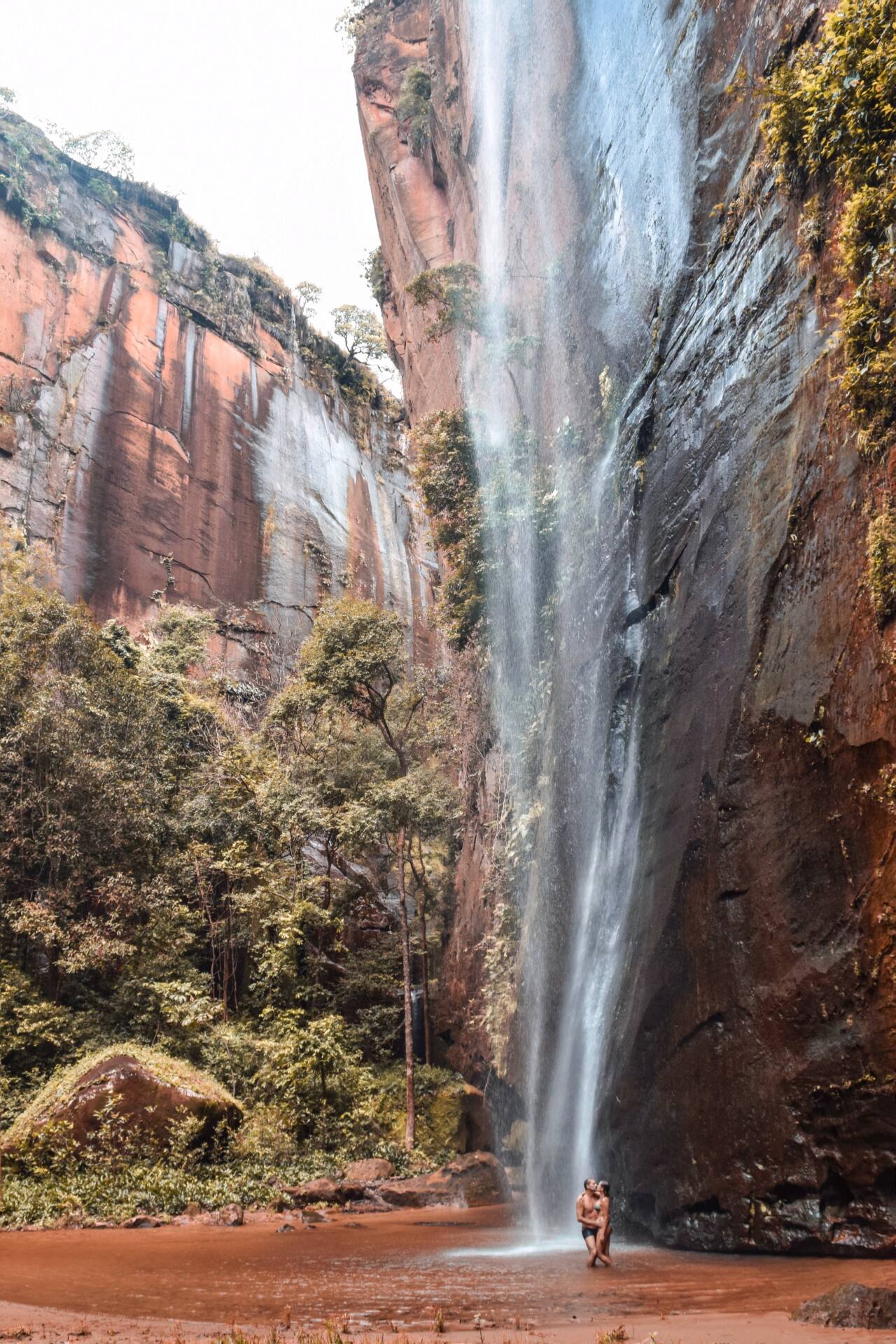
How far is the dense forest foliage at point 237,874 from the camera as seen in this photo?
567 inches

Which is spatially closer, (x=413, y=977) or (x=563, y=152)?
(x=563, y=152)

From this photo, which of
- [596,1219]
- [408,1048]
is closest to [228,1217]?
[408,1048]

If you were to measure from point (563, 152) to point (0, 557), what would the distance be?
1752cm

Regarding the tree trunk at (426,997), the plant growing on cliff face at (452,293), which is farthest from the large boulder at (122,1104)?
the plant growing on cliff face at (452,293)

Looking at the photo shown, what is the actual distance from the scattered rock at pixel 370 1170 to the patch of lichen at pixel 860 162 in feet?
39.5

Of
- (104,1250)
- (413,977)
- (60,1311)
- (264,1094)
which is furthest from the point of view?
(413,977)

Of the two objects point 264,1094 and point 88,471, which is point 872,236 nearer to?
point 264,1094

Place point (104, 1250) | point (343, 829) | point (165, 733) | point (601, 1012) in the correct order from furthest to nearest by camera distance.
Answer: point (165, 733) < point (343, 829) < point (601, 1012) < point (104, 1250)

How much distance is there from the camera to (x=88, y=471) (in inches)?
1095

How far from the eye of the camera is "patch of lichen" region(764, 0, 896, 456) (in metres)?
6.68

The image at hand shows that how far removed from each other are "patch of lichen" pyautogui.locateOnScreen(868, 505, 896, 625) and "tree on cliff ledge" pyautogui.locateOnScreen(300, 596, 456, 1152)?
12173 mm

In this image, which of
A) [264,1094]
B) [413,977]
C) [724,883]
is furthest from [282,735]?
[724,883]

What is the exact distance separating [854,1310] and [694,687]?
5277 millimetres

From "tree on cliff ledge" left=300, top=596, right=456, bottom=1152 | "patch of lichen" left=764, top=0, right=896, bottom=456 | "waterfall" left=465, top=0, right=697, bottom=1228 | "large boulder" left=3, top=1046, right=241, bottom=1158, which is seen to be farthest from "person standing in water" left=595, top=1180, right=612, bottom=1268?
"tree on cliff ledge" left=300, top=596, right=456, bottom=1152
